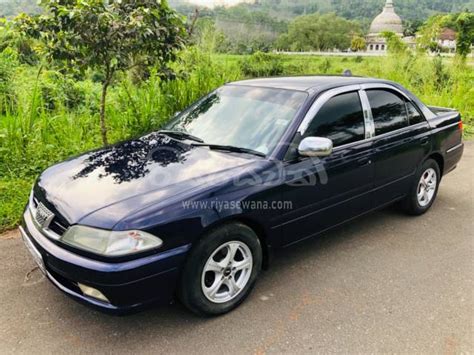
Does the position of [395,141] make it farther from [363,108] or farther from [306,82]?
[306,82]

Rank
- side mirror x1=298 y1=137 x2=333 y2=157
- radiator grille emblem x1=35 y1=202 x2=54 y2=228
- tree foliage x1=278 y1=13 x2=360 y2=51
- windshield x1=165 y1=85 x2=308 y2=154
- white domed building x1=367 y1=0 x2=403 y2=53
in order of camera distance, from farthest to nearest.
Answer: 1. white domed building x1=367 y1=0 x2=403 y2=53
2. tree foliage x1=278 y1=13 x2=360 y2=51
3. windshield x1=165 y1=85 x2=308 y2=154
4. side mirror x1=298 y1=137 x2=333 y2=157
5. radiator grille emblem x1=35 y1=202 x2=54 y2=228

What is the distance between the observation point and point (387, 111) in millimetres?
4012

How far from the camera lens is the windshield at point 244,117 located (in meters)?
3.24

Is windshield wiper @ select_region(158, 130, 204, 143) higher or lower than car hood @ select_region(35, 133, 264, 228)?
higher

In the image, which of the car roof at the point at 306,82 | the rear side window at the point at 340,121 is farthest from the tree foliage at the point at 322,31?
the rear side window at the point at 340,121

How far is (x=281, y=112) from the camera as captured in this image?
333 centimetres

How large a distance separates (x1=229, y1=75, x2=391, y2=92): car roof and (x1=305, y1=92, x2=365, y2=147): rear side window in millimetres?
152

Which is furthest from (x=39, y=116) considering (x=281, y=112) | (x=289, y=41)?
(x=289, y=41)

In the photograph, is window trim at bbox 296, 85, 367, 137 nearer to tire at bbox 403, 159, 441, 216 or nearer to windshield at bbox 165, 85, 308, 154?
windshield at bbox 165, 85, 308, 154

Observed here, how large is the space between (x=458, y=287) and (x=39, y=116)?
557 centimetres

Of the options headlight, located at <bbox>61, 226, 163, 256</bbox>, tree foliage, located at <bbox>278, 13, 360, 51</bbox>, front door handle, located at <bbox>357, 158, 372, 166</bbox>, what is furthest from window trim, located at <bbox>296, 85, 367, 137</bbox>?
tree foliage, located at <bbox>278, 13, 360, 51</bbox>

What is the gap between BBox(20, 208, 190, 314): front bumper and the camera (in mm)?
2314

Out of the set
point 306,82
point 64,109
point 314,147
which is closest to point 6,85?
point 64,109

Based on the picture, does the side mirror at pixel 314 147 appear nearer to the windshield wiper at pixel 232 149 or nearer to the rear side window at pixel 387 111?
the windshield wiper at pixel 232 149
